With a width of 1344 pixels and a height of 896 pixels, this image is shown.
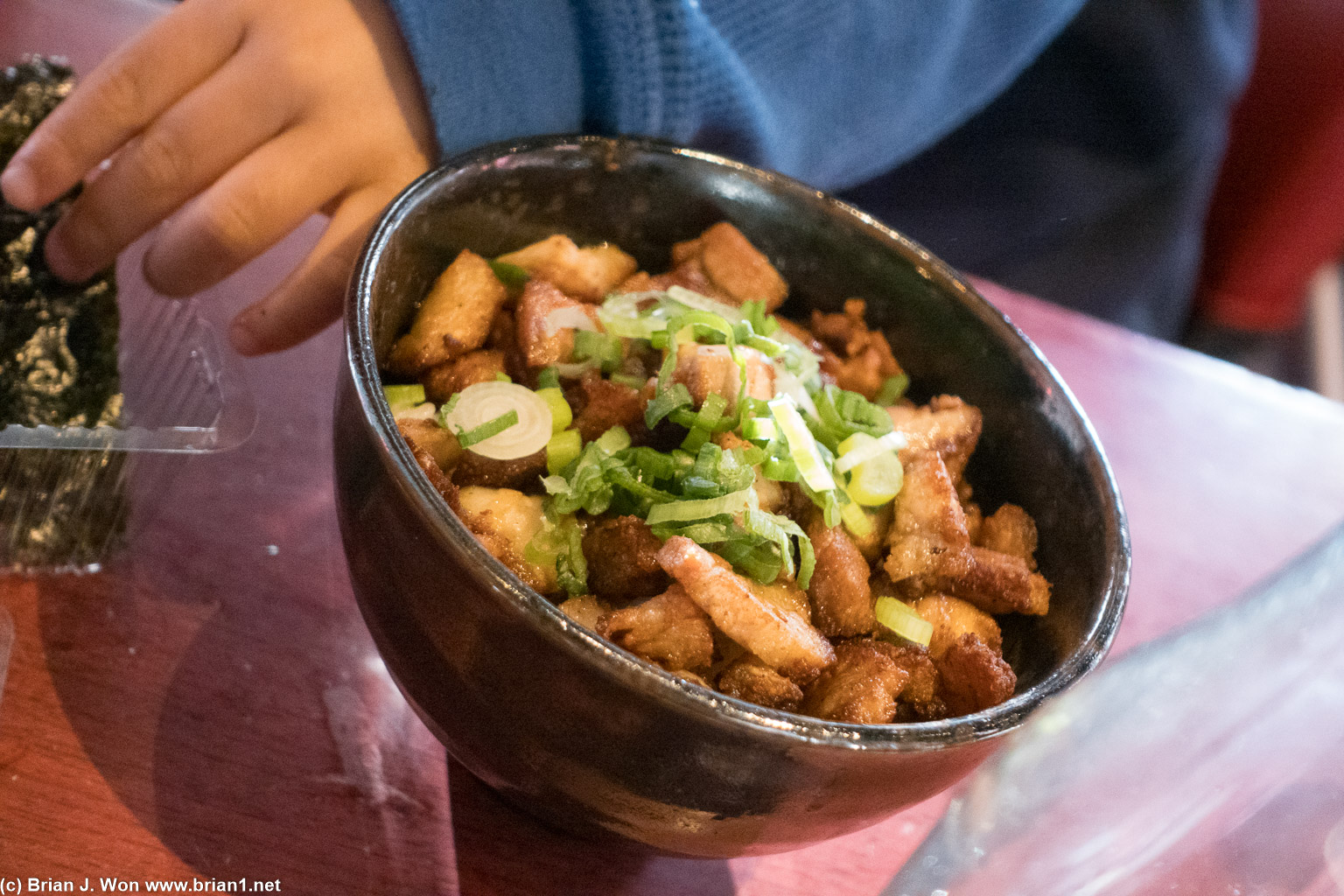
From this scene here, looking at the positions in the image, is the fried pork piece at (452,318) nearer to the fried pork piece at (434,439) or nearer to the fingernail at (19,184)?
the fried pork piece at (434,439)

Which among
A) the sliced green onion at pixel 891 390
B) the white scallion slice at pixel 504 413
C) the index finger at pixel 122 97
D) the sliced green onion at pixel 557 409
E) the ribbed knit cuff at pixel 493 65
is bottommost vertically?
the sliced green onion at pixel 891 390

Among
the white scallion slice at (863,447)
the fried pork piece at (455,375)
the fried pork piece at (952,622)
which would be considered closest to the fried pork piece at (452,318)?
the fried pork piece at (455,375)

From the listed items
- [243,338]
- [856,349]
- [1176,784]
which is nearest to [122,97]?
[243,338]

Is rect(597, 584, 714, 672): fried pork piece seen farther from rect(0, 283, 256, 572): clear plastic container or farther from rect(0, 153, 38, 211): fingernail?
rect(0, 153, 38, 211): fingernail

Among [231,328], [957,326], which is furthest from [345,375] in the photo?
[957,326]

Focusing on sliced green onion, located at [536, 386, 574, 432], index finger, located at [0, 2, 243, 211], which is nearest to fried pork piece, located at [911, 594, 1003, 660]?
sliced green onion, located at [536, 386, 574, 432]

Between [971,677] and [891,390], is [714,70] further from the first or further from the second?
[971,677]
